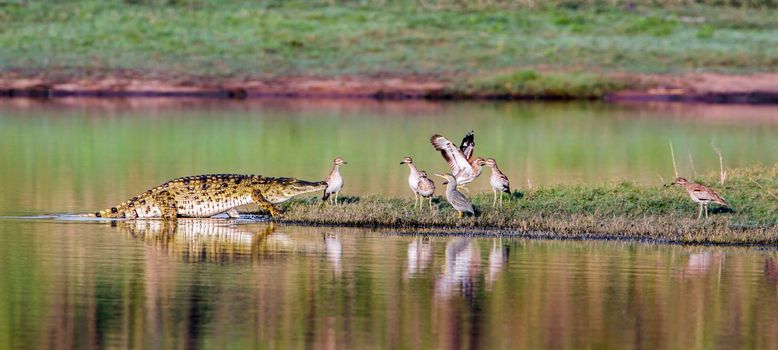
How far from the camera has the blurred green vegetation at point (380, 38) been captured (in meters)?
57.6

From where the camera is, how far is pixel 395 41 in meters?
61.7

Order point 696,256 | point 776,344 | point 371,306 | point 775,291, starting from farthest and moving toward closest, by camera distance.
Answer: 1. point 696,256
2. point 775,291
3. point 371,306
4. point 776,344

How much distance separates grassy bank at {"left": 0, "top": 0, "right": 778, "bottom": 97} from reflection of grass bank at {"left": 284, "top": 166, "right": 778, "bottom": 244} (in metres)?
33.6

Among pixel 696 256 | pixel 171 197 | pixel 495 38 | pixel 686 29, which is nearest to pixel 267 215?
pixel 171 197

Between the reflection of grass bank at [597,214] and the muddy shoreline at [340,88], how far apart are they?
3301 centimetres

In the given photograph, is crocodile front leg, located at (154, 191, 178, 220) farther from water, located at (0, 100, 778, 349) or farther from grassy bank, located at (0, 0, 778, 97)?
grassy bank, located at (0, 0, 778, 97)

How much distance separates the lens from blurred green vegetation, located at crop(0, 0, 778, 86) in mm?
57562

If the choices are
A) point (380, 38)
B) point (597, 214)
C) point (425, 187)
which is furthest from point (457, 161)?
point (380, 38)

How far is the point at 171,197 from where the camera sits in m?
22.7

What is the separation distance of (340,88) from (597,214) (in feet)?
115

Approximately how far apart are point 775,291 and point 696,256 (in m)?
A: 2.41

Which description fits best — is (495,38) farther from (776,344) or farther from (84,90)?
(776,344)

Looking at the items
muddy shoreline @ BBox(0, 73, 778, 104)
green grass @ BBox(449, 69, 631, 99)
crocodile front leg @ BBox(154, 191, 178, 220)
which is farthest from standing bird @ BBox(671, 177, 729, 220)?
green grass @ BBox(449, 69, 631, 99)

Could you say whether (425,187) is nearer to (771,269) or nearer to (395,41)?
(771,269)
